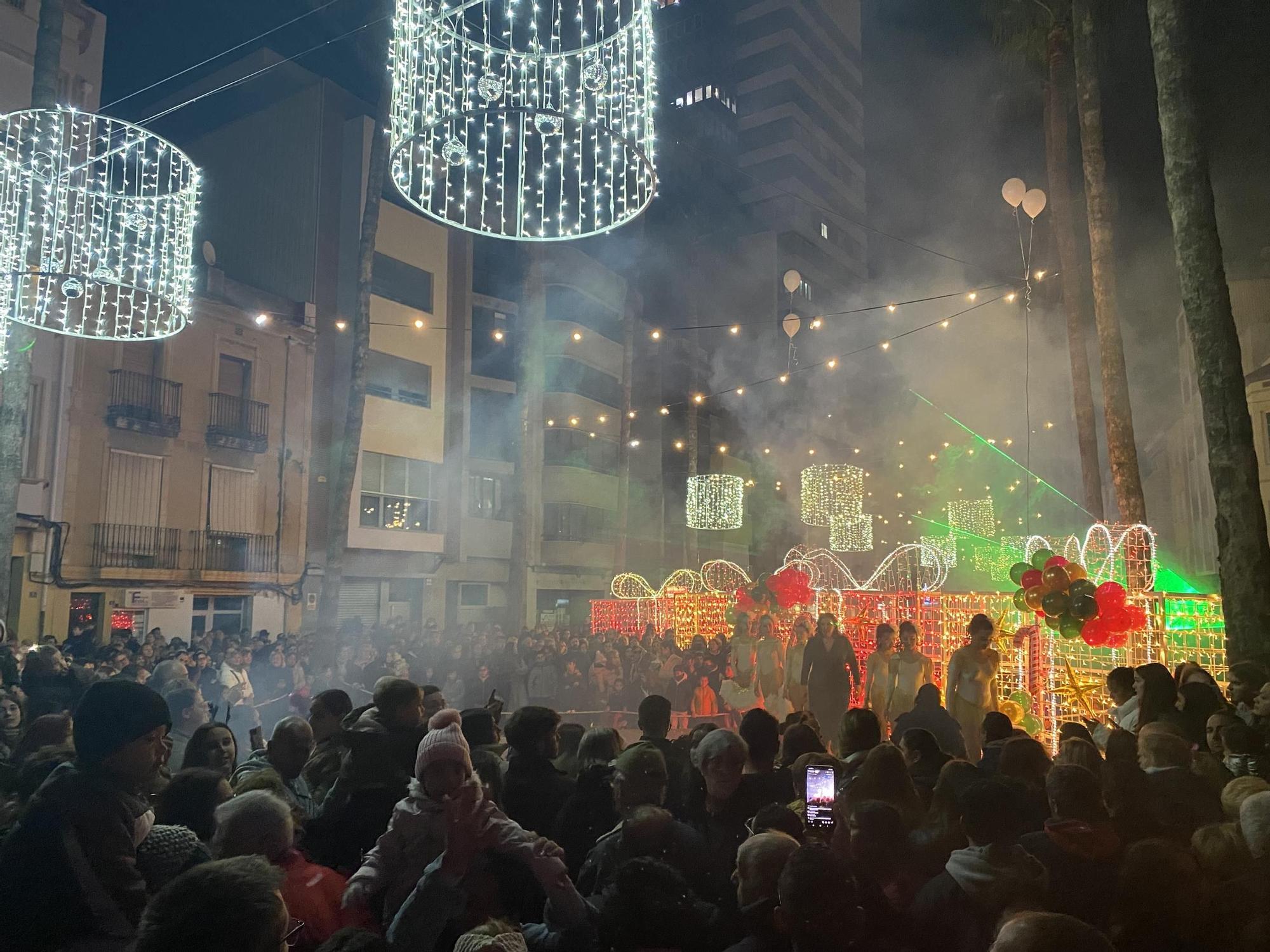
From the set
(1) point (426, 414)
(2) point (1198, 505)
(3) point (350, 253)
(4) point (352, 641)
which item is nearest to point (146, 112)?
(3) point (350, 253)

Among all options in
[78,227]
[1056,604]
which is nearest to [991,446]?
[1056,604]

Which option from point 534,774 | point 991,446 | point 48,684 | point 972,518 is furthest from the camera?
point 991,446

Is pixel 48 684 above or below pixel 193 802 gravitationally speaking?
above

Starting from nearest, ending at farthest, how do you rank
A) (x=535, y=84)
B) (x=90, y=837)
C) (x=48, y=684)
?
(x=90, y=837)
(x=535, y=84)
(x=48, y=684)

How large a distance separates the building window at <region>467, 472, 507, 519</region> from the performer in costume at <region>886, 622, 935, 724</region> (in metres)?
21.4

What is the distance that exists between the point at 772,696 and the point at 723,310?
133 feet

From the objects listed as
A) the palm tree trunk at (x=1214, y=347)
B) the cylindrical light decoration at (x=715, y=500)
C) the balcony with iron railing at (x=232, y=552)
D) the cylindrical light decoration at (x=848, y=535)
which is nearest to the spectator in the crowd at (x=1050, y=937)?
the palm tree trunk at (x=1214, y=347)

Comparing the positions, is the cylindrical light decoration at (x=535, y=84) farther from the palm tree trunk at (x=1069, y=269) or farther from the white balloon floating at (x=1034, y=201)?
the palm tree trunk at (x=1069, y=269)

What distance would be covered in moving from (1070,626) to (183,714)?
28.1ft

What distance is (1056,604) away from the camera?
9.30 meters

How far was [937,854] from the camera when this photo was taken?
3418mm

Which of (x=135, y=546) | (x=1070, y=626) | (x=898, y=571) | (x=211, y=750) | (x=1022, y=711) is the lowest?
(x=1022, y=711)

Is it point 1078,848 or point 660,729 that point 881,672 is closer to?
point 660,729

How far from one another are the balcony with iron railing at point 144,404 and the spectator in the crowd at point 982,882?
20.0 metres
